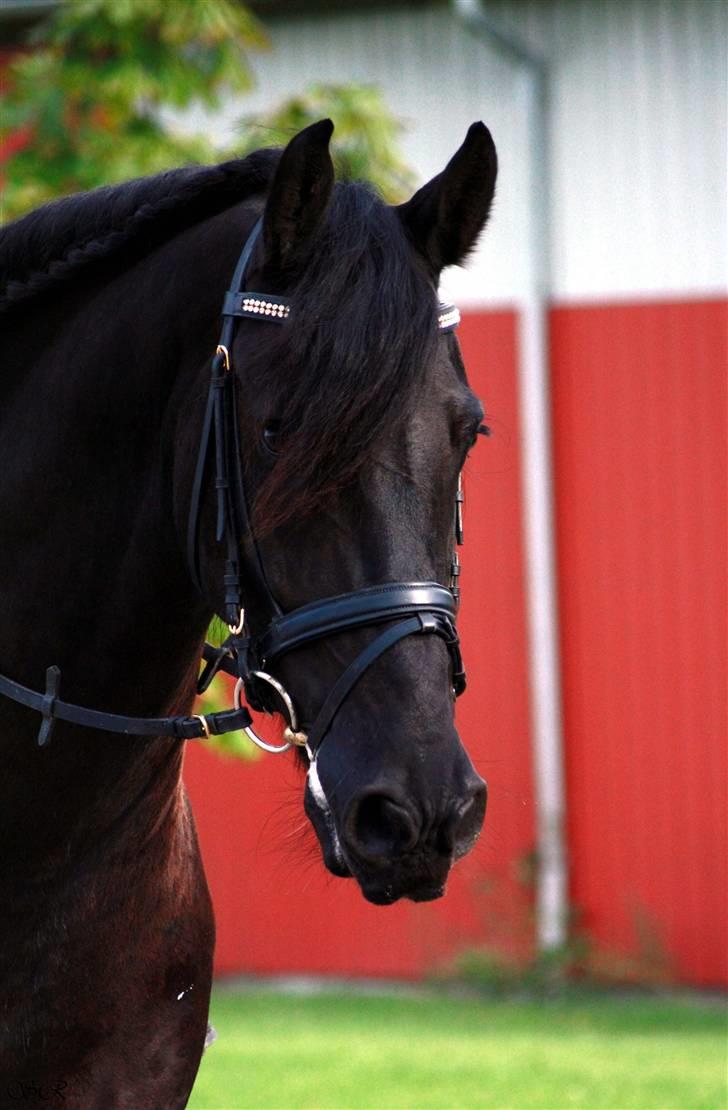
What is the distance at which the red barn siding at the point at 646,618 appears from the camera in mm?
8961

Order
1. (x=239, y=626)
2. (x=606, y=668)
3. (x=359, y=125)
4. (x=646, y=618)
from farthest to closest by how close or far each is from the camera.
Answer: (x=606, y=668), (x=646, y=618), (x=359, y=125), (x=239, y=626)

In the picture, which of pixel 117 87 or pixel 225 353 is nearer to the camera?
pixel 225 353

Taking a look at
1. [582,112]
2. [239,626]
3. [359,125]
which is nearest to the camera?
[239,626]

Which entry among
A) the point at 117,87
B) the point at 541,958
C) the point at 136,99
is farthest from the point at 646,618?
the point at 117,87

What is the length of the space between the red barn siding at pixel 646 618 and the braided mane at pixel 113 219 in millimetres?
6508

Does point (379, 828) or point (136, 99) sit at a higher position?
point (136, 99)

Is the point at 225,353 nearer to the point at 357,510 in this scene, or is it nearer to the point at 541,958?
the point at 357,510

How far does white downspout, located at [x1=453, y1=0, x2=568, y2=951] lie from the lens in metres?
9.23

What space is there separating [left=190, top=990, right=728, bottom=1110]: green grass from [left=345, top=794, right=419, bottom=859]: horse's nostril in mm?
3949

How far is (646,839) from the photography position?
29.8ft

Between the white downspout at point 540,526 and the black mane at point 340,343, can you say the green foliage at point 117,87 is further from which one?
the black mane at point 340,343

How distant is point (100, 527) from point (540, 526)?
6762 mm

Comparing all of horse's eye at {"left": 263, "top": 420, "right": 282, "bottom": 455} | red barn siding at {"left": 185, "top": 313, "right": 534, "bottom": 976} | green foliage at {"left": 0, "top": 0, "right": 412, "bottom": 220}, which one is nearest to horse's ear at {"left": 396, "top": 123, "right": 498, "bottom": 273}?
horse's eye at {"left": 263, "top": 420, "right": 282, "bottom": 455}

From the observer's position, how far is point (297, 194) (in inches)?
99.0
